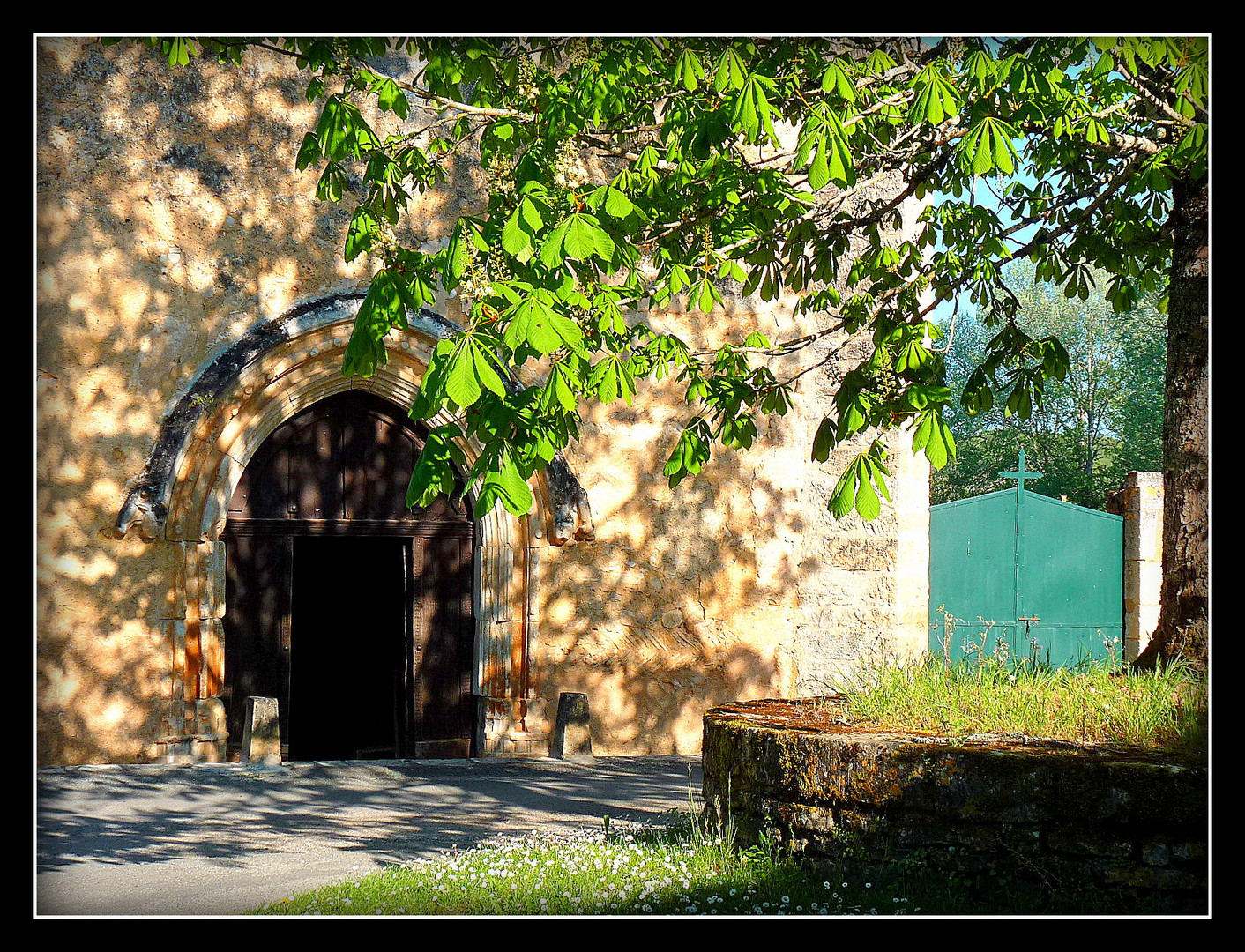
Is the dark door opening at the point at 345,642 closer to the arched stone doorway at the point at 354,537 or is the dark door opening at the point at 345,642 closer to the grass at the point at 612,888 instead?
the arched stone doorway at the point at 354,537

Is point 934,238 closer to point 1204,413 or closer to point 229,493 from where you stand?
point 1204,413

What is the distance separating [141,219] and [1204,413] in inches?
268

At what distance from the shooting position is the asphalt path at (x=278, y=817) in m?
4.83

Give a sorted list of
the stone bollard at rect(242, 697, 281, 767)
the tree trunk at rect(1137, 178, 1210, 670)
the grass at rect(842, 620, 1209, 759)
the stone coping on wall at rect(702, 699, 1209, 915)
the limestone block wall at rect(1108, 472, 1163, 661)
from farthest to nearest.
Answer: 1. the limestone block wall at rect(1108, 472, 1163, 661)
2. the stone bollard at rect(242, 697, 281, 767)
3. the tree trunk at rect(1137, 178, 1210, 670)
4. the grass at rect(842, 620, 1209, 759)
5. the stone coping on wall at rect(702, 699, 1209, 915)

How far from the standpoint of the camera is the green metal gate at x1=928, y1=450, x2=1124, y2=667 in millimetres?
10336

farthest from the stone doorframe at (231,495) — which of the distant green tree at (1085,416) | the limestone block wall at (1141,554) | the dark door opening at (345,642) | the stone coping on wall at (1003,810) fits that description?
the distant green tree at (1085,416)

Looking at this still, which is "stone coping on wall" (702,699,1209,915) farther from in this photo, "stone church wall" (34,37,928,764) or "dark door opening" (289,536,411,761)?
"dark door opening" (289,536,411,761)

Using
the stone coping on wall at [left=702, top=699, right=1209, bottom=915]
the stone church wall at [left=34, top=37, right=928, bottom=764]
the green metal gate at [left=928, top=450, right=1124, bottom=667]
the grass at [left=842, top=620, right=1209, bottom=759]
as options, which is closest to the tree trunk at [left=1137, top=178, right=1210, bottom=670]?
the grass at [left=842, top=620, right=1209, bottom=759]

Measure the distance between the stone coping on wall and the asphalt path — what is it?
1.33 m

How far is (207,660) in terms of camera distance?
8.41 meters

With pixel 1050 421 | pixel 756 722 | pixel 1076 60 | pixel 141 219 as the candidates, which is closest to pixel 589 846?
pixel 756 722

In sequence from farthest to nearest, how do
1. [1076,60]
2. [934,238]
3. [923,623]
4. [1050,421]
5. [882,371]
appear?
[1050,421]
[923,623]
[934,238]
[882,371]
[1076,60]

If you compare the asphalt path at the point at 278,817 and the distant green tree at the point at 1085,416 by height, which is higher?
the distant green tree at the point at 1085,416

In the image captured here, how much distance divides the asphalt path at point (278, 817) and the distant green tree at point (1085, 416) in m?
14.0
